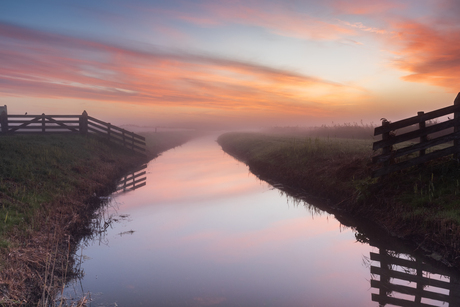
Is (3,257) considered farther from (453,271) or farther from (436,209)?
(436,209)

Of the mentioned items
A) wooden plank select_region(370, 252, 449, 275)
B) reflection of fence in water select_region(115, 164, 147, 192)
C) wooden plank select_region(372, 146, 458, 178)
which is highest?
wooden plank select_region(372, 146, 458, 178)

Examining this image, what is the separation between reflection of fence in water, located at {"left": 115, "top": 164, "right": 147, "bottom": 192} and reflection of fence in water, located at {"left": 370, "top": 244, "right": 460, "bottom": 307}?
13014 mm

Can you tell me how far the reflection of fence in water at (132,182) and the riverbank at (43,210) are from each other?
20.9 inches

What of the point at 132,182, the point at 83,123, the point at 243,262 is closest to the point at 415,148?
the point at 243,262

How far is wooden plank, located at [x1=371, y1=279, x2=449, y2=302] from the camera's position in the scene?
6.41 m

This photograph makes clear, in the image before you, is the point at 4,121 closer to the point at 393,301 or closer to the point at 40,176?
the point at 40,176

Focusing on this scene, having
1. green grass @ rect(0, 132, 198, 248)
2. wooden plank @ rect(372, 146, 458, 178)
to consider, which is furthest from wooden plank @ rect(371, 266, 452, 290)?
green grass @ rect(0, 132, 198, 248)

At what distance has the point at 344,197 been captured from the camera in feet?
43.1

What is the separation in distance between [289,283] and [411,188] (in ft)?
20.9

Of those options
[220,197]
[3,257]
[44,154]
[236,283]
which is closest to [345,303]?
[236,283]

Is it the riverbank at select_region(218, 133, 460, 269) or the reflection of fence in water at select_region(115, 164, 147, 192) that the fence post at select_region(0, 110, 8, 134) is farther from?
the riverbank at select_region(218, 133, 460, 269)

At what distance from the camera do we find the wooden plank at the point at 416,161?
442 inches

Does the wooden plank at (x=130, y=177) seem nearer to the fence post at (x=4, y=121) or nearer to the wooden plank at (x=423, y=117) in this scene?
the wooden plank at (x=423, y=117)

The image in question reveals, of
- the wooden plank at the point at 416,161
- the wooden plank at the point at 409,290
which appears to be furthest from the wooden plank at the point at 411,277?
the wooden plank at the point at 416,161
